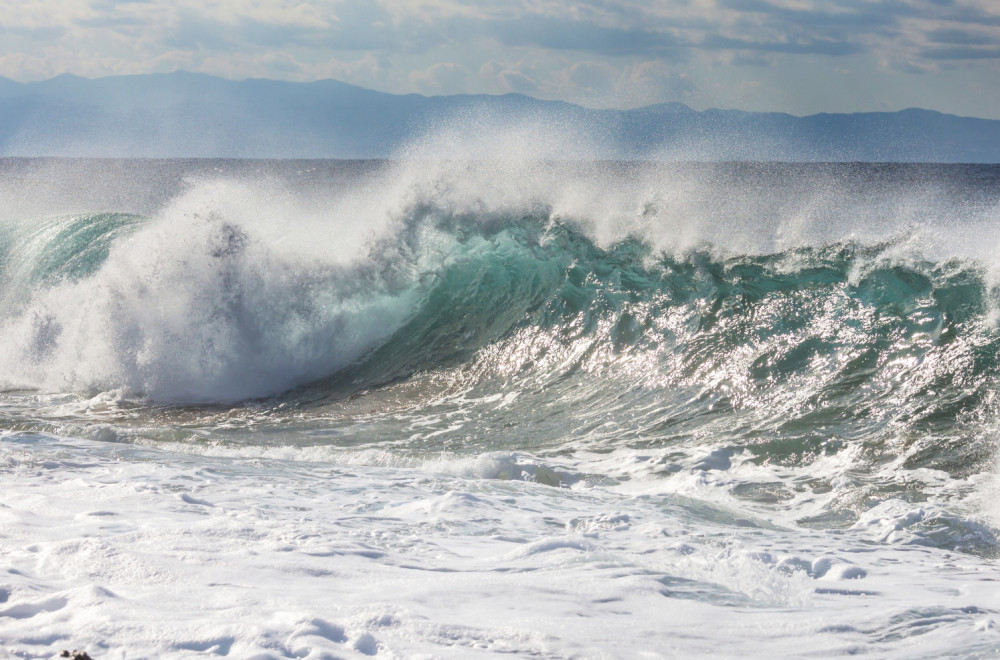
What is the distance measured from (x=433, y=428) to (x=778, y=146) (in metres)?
111

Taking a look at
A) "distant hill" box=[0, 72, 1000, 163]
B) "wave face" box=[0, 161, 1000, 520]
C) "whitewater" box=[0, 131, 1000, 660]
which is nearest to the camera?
"whitewater" box=[0, 131, 1000, 660]

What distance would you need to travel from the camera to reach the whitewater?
3398mm

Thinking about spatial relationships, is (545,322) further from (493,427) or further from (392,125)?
(392,125)

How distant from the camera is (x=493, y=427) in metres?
7.93

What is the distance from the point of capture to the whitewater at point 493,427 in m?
3.40

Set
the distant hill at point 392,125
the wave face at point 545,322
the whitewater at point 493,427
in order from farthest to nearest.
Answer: the distant hill at point 392,125
the wave face at point 545,322
the whitewater at point 493,427

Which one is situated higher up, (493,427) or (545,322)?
(545,322)

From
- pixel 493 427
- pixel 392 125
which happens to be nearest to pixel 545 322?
pixel 493 427

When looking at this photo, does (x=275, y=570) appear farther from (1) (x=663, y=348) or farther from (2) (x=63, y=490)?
(1) (x=663, y=348)

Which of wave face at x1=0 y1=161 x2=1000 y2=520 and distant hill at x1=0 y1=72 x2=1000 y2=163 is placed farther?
distant hill at x1=0 y1=72 x2=1000 y2=163

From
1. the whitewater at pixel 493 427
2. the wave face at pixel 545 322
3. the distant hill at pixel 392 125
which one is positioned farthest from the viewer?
the distant hill at pixel 392 125

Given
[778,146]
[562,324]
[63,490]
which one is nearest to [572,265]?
[562,324]

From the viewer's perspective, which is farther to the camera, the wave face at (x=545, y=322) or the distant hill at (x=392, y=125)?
the distant hill at (x=392, y=125)

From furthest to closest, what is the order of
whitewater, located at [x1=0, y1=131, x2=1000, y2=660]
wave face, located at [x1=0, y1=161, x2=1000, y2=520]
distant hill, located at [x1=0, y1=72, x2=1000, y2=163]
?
distant hill, located at [x1=0, y1=72, x2=1000, y2=163] < wave face, located at [x1=0, y1=161, x2=1000, y2=520] < whitewater, located at [x1=0, y1=131, x2=1000, y2=660]
